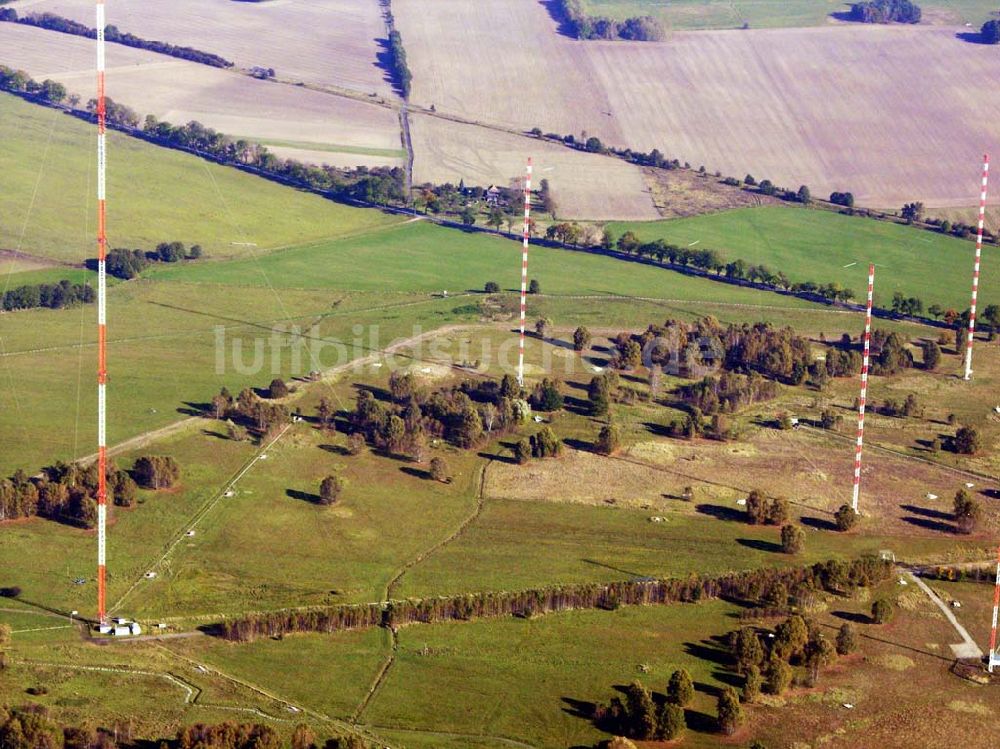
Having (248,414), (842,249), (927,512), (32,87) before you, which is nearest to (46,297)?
(248,414)

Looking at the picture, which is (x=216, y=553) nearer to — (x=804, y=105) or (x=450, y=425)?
(x=450, y=425)

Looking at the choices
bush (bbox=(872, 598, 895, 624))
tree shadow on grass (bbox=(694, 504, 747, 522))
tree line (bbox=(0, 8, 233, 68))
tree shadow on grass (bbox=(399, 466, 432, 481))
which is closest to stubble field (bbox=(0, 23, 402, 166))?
tree line (bbox=(0, 8, 233, 68))

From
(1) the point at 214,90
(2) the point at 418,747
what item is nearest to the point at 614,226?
(1) the point at 214,90

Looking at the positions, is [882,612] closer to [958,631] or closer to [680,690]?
[958,631]

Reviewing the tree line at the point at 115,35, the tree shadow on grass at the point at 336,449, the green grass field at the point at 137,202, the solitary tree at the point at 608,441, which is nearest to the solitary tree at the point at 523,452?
the solitary tree at the point at 608,441

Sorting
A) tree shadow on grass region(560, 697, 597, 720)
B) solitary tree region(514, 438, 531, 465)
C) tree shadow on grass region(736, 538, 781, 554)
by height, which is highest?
solitary tree region(514, 438, 531, 465)

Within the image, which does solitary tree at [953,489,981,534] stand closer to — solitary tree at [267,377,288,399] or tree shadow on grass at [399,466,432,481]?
tree shadow on grass at [399,466,432,481]

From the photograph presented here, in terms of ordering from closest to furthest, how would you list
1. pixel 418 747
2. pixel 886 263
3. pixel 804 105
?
pixel 418 747 < pixel 886 263 < pixel 804 105
